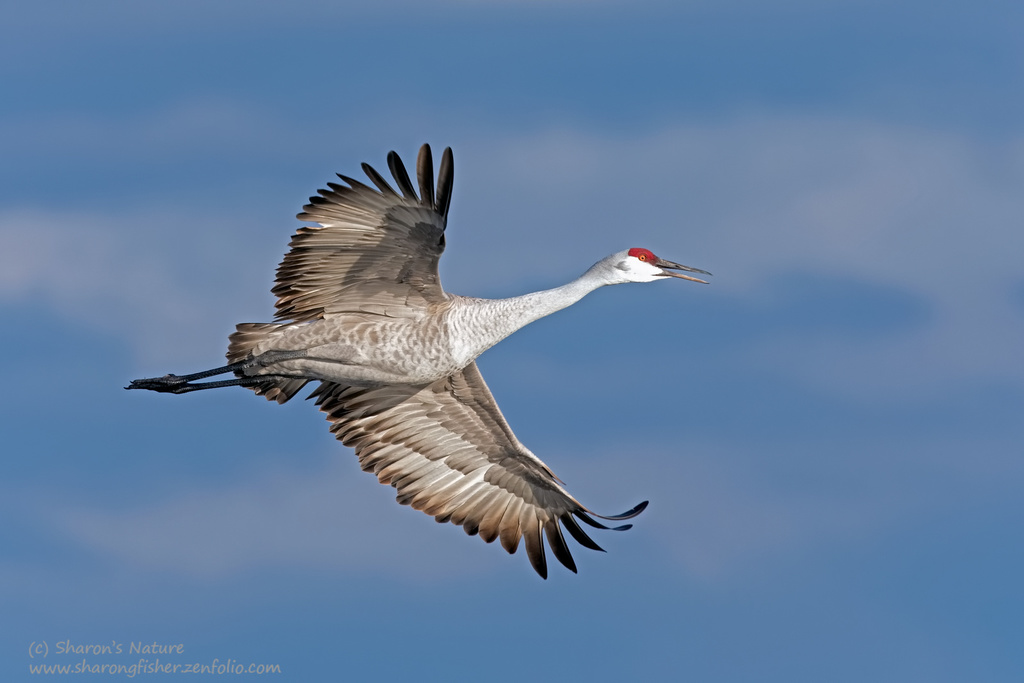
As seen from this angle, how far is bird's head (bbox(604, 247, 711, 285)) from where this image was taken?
1502 cm

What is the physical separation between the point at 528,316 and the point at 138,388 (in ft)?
15.6

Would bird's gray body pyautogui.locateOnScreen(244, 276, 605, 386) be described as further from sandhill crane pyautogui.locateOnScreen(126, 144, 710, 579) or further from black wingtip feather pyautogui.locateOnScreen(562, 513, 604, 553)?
black wingtip feather pyautogui.locateOnScreen(562, 513, 604, 553)

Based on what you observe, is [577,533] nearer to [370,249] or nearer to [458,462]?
[458,462]

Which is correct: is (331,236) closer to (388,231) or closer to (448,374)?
(388,231)

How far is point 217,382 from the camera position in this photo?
1480 cm

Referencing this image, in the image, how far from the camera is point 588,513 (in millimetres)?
15445

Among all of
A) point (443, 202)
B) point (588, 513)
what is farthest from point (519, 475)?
point (443, 202)

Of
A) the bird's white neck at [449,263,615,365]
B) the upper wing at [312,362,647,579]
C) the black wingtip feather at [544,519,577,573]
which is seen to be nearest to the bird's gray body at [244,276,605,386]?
the bird's white neck at [449,263,615,365]

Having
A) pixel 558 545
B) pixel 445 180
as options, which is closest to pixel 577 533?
pixel 558 545

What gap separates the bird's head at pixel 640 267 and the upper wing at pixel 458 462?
6.97 feet

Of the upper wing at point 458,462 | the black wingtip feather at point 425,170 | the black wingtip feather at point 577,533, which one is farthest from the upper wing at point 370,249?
the black wingtip feather at point 577,533

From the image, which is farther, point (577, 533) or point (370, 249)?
point (577, 533)

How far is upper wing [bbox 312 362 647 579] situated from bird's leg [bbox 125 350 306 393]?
3.61 ft

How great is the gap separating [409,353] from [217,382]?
2.36 metres
